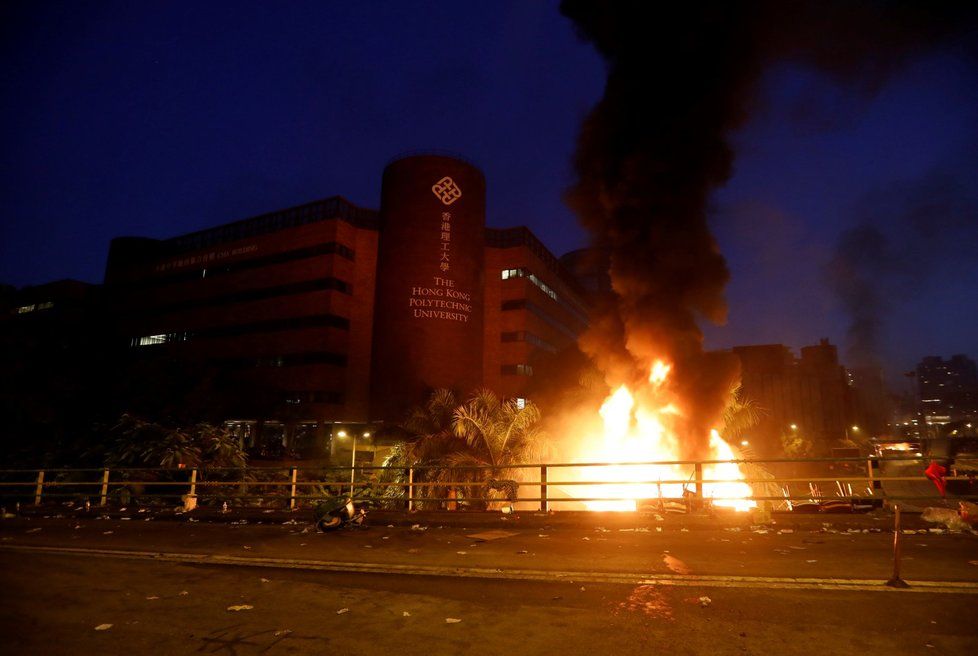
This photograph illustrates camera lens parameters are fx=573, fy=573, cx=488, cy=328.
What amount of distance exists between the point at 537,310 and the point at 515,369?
662 centimetres

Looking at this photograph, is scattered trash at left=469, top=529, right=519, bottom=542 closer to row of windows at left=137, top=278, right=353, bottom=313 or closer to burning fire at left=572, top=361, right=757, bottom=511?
burning fire at left=572, top=361, right=757, bottom=511

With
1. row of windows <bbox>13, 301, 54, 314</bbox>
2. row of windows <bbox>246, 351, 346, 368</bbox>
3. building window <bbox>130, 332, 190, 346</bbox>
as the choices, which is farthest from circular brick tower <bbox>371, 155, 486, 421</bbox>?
row of windows <bbox>13, 301, 54, 314</bbox>

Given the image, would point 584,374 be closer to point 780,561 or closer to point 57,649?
point 780,561

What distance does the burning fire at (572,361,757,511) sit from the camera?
726 inches

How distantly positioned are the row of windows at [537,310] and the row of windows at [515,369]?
5206 millimetres

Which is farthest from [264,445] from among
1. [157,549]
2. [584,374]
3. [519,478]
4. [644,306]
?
[157,549]

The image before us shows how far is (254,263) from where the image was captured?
52656 mm

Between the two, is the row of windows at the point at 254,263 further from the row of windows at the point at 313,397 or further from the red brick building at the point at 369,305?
the row of windows at the point at 313,397

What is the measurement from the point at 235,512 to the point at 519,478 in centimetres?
1004

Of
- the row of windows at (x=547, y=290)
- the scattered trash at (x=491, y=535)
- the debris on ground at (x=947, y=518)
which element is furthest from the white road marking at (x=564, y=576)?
the row of windows at (x=547, y=290)

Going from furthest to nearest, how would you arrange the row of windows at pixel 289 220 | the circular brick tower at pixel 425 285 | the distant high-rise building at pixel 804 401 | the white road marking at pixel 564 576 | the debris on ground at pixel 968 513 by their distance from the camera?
the distant high-rise building at pixel 804 401 < the row of windows at pixel 289 220 < the circular brick tower at pixel 425 285 < the debris on ground at pixel 968 513 < the white road marking at pixel 564 576

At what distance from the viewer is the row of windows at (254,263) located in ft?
160

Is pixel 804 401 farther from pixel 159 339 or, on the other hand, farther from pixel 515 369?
pixel 159 339

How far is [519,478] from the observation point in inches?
824
